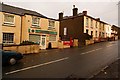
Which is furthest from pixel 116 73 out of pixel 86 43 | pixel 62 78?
pixel 86 43

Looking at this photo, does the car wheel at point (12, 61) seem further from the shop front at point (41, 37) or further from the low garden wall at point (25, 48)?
the shop front at point (41, 37)

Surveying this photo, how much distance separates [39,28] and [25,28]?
295 centimetres

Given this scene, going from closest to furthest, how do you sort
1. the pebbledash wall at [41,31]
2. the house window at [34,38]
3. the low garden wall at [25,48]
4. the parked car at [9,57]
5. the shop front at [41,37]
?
1. the parked car at [9,57]
2. the low garden wall at [25,48]
3. the pebbledash wall at [41,31]
4. the house window at [34,38]
5. the shop front at [41,37]

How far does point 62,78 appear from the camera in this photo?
9375mm

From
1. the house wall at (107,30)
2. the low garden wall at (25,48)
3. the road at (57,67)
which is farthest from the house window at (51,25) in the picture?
the house wall at (107,30)

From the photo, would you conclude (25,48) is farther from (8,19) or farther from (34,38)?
(34,38)

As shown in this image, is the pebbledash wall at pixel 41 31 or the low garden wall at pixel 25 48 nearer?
the low garden wall at pixel 25 48

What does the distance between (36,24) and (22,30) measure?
2.89 m

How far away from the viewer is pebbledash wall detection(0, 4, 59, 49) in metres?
24.5

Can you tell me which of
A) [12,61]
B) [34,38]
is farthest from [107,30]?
[12,61]

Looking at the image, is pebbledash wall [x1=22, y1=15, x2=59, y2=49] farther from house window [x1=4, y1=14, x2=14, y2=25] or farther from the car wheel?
the car wheel

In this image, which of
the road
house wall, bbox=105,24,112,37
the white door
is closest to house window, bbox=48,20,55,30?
the white door

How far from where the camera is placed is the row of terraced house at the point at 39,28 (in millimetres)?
24891

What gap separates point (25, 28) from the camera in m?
27.0
